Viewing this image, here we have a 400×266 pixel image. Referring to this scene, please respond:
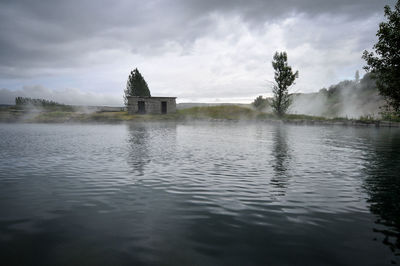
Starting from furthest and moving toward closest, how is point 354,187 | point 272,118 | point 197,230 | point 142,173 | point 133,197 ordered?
point 272,118 < point 142,173 < point 354,187 < point 133,197 < point 197,230

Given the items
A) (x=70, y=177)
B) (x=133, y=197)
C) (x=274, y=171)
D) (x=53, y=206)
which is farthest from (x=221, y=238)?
(x=70, y=177)

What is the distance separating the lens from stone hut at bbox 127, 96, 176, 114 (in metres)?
72.5

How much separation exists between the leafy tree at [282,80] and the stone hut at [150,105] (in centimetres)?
3051

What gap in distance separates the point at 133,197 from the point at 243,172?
6104 mm

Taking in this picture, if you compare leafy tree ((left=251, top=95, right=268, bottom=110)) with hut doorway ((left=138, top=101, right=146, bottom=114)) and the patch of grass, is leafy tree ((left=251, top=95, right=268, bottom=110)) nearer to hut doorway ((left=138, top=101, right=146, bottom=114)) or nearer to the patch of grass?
the patch of grass

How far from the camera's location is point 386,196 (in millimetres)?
9102

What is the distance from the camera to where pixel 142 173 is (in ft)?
40.7

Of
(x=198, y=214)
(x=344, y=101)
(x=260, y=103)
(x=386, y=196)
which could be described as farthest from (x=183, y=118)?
(x=344, y=101)

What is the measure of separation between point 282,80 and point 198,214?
6773 cm

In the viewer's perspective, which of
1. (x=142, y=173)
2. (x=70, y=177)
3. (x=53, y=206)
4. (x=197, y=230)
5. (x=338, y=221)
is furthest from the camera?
(x=142, y=173)

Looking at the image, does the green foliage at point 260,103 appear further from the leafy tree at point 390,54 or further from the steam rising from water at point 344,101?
the leafy tree at point 390,54

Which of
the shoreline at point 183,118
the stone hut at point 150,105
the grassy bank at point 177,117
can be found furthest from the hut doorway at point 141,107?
the grassy bank at point 177,117

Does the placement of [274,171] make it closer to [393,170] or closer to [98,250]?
[393,170]

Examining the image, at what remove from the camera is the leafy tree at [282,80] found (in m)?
67.6
